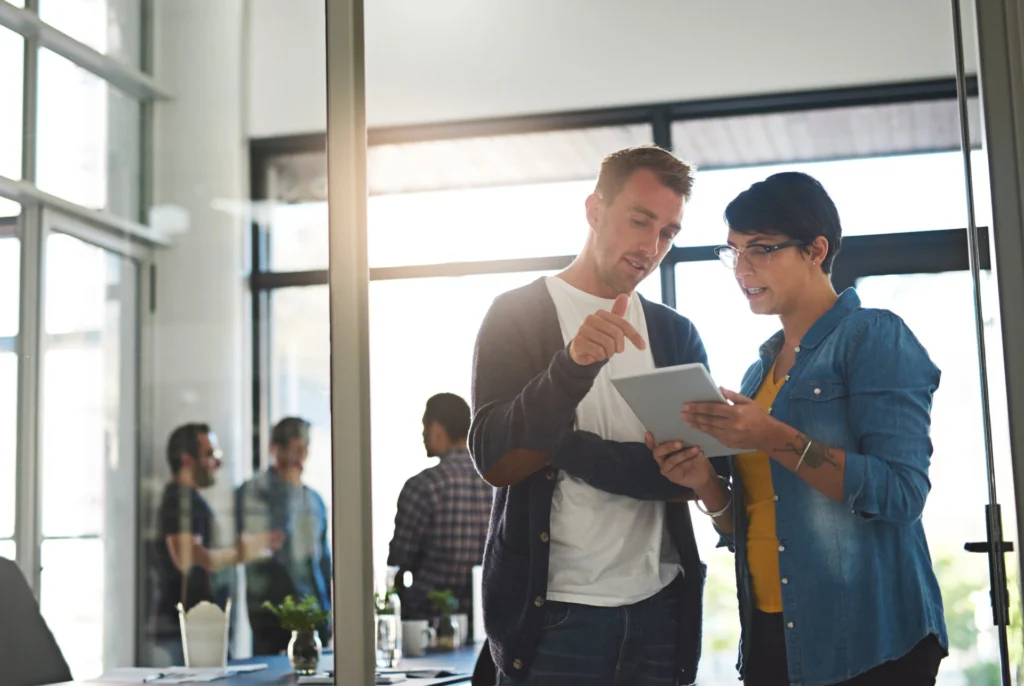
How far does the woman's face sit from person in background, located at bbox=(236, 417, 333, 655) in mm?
935

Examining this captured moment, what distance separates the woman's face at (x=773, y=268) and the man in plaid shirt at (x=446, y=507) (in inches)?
23.5

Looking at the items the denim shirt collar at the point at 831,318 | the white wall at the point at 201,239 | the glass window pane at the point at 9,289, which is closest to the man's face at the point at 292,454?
the white wall at the point at 201,239

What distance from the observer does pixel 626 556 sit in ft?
6.49

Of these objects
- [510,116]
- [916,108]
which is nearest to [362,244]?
[510,116]

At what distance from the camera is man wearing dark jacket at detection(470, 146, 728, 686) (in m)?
1.97

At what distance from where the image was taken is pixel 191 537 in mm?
2861

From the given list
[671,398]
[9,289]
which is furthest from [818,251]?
[9,289]

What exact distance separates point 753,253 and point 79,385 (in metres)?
1.55

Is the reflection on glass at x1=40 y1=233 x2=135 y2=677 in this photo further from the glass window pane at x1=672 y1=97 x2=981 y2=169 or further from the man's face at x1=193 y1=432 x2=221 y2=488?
the glass window pane at x1=672 y1=97 x2=981 y2=169

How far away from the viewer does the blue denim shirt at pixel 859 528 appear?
1.90 meters

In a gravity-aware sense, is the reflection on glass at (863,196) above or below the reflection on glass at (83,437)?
above

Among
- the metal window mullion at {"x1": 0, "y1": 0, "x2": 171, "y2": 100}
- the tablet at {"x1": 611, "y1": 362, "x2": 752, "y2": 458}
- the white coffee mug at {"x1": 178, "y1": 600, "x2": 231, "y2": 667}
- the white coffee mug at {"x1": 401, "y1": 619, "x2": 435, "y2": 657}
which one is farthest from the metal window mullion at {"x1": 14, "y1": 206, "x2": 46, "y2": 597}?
the tablet at {"x1": 611, "y1": 362, "x2": 752, "y2": 458}

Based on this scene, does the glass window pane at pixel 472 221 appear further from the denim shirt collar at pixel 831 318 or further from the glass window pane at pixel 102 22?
the glass window pane at pixel 102 22

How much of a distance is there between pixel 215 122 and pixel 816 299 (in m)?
1.49
